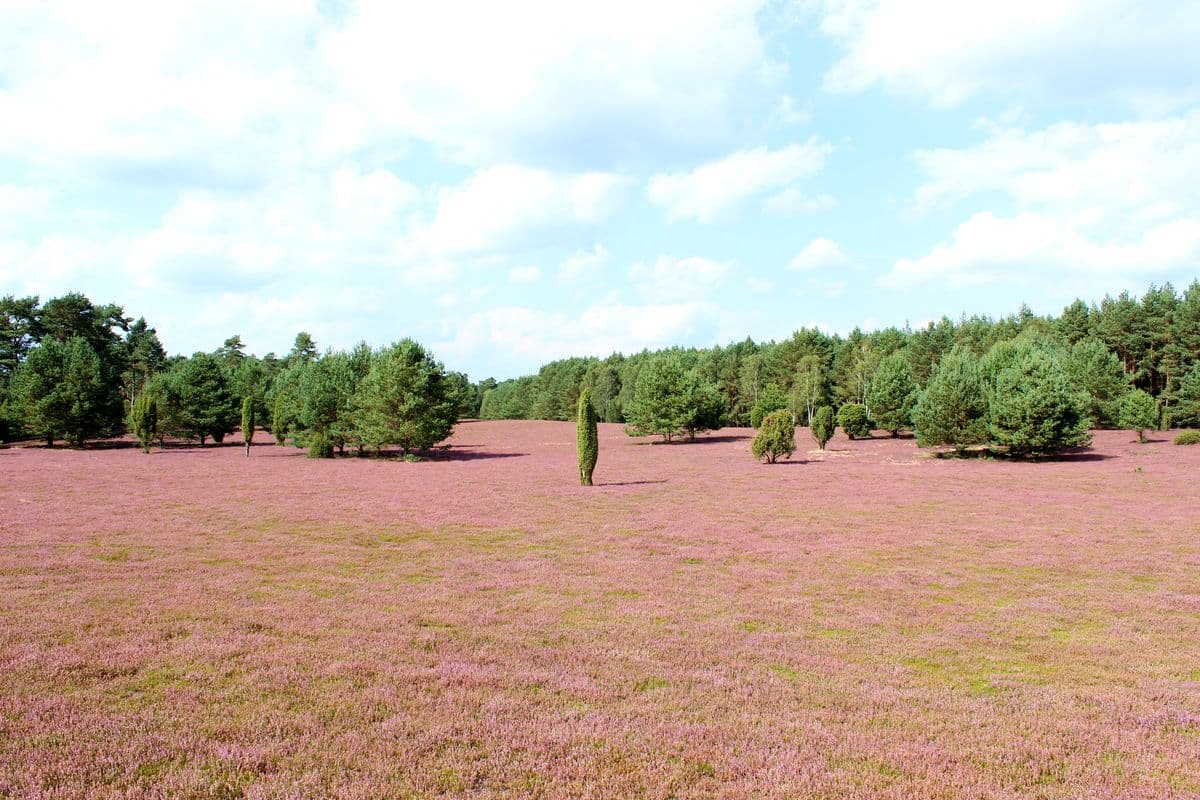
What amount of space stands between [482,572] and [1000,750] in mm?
10577

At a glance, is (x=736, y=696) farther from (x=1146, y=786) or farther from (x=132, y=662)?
(x=132, y=662)

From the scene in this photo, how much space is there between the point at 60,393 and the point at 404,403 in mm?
32081

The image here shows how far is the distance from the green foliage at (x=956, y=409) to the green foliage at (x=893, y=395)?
1830cm

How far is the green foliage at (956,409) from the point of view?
48.7m

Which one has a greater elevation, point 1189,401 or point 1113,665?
point 1189,401

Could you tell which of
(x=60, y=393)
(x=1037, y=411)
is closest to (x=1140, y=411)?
(x=1037, y=411)

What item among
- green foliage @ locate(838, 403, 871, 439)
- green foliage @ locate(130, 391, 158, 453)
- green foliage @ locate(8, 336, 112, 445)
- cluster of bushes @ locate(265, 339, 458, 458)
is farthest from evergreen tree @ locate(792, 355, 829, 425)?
green foliage @ locate(8, 336, 112, 445)

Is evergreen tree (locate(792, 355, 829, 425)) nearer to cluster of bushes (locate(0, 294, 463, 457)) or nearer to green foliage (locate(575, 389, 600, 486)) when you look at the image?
cluster of bushes (locate(0, 294, 463, 457))

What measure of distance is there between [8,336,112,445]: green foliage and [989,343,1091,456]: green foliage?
7538 cm

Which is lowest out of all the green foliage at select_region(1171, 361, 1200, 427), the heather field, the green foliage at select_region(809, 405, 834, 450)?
the heather field

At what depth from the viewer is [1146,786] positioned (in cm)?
564

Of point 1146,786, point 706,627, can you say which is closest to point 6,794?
point 706,627

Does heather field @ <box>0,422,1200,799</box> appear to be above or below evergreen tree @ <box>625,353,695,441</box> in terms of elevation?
below

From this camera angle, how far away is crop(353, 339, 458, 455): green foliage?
53.9 m
